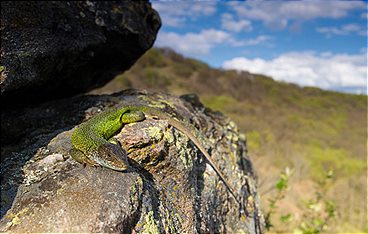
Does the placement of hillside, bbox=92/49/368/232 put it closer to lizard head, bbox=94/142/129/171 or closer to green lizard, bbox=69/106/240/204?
green lizard, bbox=69/106/240/204

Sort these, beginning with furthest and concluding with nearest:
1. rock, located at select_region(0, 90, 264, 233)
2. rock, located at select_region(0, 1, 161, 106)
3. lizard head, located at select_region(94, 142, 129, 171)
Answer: rock, located at select_region(0, 1, 161, 106) → lizard head, located at select_region(94, 142, 129, 171) → rock, located at select_region(0, 90, 264, 233)

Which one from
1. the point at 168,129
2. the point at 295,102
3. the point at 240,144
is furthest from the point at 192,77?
the point at 168,129

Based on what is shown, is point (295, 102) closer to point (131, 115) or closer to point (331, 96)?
point (331, 96)

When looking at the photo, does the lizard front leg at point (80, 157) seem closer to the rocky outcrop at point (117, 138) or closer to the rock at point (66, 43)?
the rocky outcrop at point (117, 138)

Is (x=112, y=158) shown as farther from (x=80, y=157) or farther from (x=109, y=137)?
(x=109, y=137)

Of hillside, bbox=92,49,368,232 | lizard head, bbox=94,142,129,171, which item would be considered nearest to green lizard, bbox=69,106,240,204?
lizard head, bbox=94,142,129,171

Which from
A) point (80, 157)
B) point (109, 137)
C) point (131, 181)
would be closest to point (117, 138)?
point (109, 137)

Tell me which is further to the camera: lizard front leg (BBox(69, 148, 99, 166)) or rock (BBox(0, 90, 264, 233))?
lizard front leg (BBox(69, 148, 99, 166))
